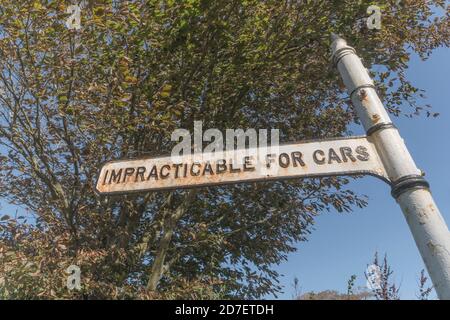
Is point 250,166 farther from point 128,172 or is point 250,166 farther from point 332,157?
point 128,172

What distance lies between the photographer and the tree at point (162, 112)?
716cm

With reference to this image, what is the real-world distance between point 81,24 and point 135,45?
3.93ft

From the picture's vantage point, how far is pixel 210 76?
977 cm

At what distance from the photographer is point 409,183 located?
2619 mm

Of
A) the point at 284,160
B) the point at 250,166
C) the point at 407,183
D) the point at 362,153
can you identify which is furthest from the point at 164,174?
the point at 407,183

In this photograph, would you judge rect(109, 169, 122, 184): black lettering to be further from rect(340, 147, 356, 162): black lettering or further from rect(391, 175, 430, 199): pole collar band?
rect(391, 175, 430, 199): pole collar band

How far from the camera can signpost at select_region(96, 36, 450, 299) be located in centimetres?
252

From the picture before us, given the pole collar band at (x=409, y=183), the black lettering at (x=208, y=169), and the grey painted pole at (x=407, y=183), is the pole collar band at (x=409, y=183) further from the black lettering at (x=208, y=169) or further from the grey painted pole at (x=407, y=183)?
the black lettering at (x=208, y=169)

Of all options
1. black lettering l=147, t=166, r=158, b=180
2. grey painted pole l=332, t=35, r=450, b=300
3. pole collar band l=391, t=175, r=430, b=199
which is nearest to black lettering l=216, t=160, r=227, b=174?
black lettering l=147, t=166, r=158, b=180

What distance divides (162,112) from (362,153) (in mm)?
6354

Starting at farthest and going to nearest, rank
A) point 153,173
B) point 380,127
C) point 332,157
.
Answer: point 153,173 < point 332,157 < point 380,127

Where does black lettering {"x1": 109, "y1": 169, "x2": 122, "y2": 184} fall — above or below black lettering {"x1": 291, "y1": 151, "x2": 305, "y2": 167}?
above

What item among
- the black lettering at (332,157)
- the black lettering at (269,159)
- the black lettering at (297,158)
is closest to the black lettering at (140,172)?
the black lettering at (269,159)
